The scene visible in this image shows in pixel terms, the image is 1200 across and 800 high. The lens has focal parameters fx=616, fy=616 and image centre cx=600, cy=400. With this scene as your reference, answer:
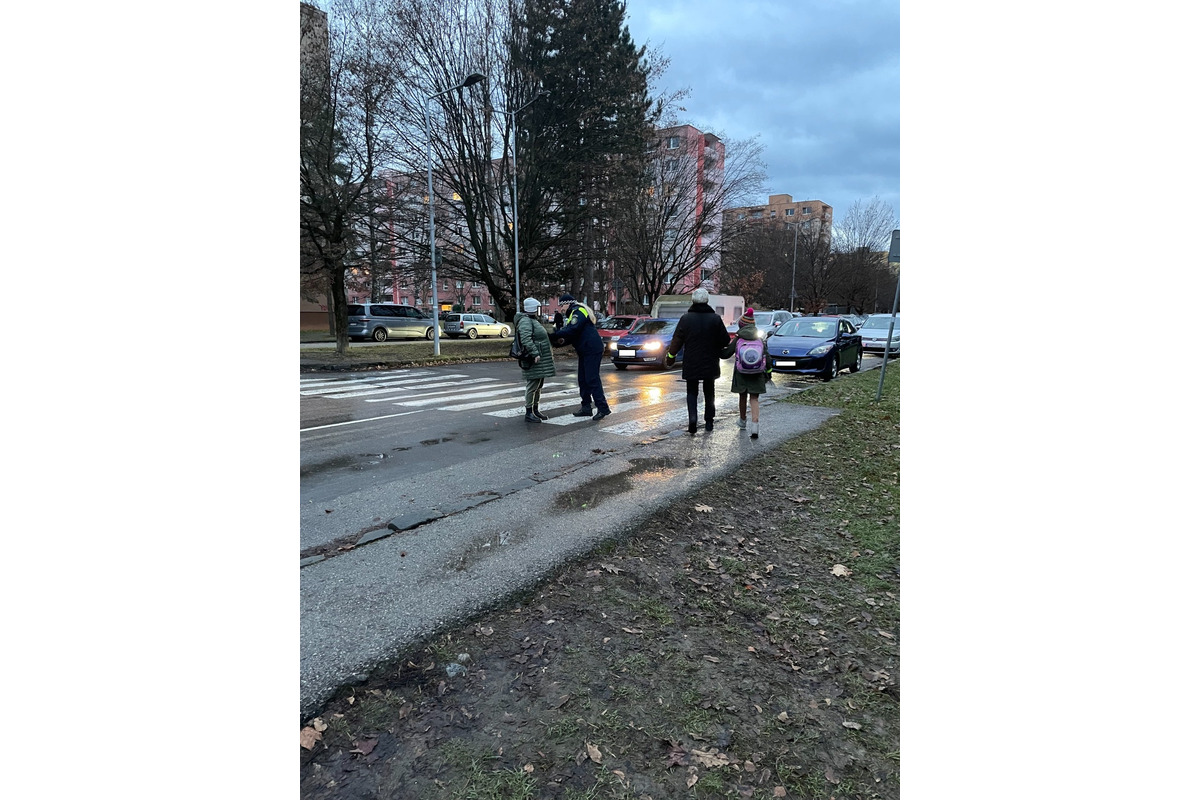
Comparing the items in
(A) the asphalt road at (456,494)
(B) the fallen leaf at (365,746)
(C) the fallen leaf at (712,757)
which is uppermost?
(A) the asphalt road at (456,494)

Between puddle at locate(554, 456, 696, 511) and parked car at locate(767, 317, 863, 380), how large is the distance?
30.4ft

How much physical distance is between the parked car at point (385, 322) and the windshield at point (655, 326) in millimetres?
→ 16934

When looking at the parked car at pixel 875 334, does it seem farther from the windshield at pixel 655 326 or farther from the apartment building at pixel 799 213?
the apartment building at pixel 799 213

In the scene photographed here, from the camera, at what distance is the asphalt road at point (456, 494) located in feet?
10.2

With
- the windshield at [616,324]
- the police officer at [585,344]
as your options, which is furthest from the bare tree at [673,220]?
the police officer at [585,344]

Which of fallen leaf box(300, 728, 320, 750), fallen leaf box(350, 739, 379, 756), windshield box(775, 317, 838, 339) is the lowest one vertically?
fallen leaf box(350, 739, 379, 756)

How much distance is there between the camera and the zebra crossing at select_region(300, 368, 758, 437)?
9023mm

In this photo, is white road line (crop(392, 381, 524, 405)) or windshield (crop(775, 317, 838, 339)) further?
windshield (crop(775, 317, 838, 339))

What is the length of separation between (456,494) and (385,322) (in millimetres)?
28878

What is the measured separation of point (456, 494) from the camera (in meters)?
5.19

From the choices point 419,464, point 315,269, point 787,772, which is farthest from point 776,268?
point 787,772

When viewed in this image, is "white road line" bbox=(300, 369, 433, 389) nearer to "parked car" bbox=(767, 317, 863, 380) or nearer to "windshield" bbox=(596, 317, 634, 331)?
"windshield" bbox=(596, 317, 634, 331)

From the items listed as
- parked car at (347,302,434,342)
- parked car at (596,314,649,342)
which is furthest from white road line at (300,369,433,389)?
parked car at (347,302,434,342)

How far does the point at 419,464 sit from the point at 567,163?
65.6 ft
